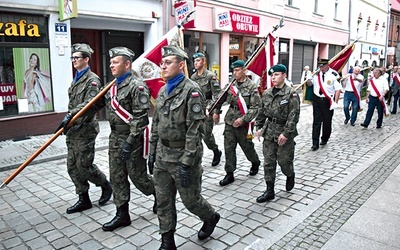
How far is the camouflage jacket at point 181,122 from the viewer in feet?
11.3

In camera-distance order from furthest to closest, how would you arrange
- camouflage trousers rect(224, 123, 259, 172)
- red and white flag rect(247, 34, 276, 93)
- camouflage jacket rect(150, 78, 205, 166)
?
red and white flag rect(247, 34, 276, 93)
camouflage trousers rect(224, 123, 259, 172)
camouflage jacket rect(150, 78, 205, 166)

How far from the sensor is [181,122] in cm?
352

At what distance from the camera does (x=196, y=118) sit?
3439 millimetres

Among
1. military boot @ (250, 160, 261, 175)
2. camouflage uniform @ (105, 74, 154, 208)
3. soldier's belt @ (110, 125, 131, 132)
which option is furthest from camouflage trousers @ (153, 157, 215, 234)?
military boot @ (250, 160, 261, 175)

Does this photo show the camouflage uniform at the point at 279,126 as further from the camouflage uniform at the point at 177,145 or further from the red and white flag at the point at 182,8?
the red and white flag at the point at 182,8

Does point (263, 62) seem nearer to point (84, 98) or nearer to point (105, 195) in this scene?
point (84, 98)

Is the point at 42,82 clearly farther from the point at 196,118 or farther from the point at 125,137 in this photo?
the point at 196,118

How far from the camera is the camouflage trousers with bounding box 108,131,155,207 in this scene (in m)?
4.21

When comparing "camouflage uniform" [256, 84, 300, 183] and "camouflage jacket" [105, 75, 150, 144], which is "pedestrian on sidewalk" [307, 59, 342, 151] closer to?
"camouflage uniform" [256, 84, 300, 183]

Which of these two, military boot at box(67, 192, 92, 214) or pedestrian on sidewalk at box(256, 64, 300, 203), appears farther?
pedestrian on sidewalk at box(256, 64, 300, 203)

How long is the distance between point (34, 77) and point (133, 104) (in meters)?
6.50

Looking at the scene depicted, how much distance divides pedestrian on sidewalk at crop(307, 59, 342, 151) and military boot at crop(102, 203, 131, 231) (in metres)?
5.31

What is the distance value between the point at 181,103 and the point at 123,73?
105cm

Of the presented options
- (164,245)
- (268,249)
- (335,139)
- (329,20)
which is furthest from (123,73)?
(329,20)
